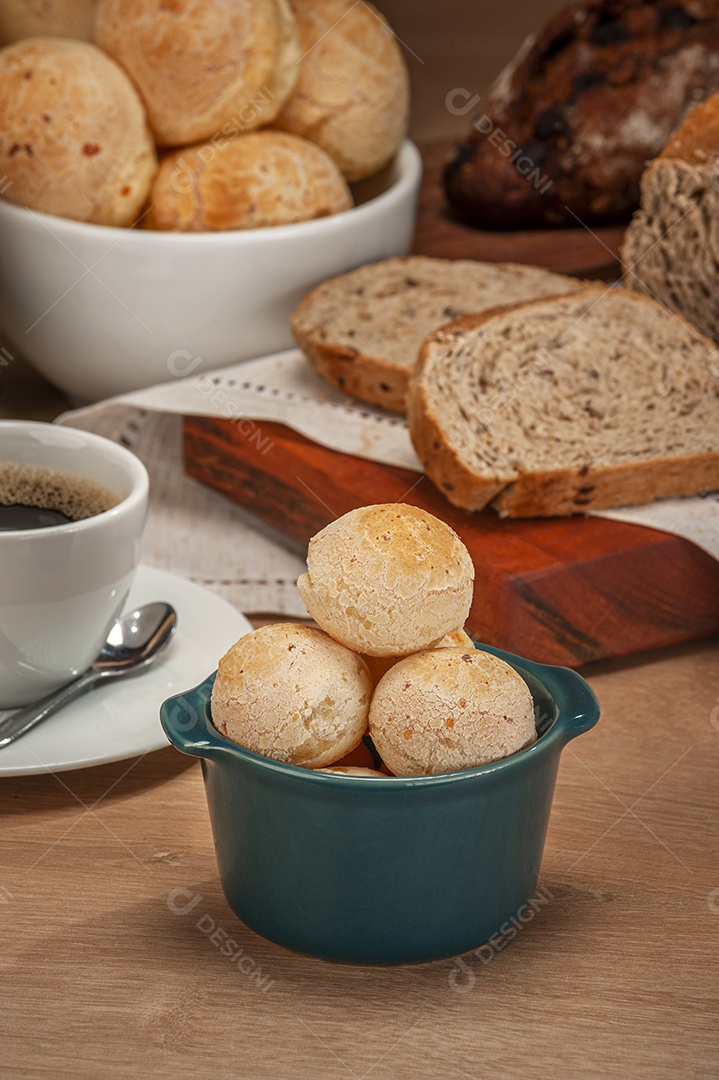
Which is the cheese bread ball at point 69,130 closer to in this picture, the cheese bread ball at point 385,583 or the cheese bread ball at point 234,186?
the cheese bread ball at point 234,186

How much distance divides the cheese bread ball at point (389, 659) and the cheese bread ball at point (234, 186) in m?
0.84

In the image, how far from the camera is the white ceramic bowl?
1445mm

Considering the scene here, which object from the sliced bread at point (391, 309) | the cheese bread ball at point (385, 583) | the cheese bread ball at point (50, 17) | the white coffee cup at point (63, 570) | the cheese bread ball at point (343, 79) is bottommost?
the sliced bread at point (391, 309)

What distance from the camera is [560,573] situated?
1103 millimetres

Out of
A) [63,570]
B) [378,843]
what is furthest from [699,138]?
[378,843]

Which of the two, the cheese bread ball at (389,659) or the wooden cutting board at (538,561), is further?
the wooden cutting board at (538,561)

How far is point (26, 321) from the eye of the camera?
155cm

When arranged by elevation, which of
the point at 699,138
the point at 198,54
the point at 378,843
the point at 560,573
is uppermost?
the point at 198,54

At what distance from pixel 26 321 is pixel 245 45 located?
1.42 ft

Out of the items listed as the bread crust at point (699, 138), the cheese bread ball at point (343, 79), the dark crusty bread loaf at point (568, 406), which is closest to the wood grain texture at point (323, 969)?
the dark crusty bread loaf at point (568, 406)

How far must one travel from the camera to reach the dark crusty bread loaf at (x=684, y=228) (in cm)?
142

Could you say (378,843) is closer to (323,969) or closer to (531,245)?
(323,969)

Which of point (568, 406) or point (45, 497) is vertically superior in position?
point (45, 497)

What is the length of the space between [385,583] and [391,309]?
865 mm
